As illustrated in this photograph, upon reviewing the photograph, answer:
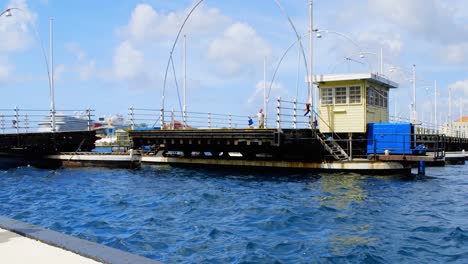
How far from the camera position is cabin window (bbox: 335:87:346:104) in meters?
27.7

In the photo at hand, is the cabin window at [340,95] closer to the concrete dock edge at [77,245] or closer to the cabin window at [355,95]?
the cabin window at [355,95]

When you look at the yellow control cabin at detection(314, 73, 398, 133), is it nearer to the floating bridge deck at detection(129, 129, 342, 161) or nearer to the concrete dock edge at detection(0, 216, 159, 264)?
the floating bridge deck at detection(129, 129, 342, 161)

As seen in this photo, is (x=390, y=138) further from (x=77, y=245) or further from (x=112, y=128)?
(x=112, y=128)

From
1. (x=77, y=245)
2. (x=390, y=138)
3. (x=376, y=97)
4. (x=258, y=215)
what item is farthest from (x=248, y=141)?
(x=77, y=245)

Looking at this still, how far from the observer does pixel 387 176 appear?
24.9 metres

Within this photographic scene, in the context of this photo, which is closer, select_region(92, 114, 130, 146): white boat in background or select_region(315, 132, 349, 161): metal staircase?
select_region(315, 132, 349, 161): metal staircase

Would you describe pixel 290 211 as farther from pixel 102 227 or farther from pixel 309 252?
pixel 102 227

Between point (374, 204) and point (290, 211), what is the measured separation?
11.8ft

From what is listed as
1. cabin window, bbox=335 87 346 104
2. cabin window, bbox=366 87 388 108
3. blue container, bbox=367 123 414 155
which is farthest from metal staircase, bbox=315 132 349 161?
cabin window, bbox=366 87 388 108

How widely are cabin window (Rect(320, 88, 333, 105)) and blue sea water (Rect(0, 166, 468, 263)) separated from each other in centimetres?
536

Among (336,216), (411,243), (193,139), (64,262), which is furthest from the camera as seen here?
(193,139)

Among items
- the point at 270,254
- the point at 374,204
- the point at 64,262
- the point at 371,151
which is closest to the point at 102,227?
the point at 270,254

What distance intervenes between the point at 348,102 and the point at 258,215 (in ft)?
50.3

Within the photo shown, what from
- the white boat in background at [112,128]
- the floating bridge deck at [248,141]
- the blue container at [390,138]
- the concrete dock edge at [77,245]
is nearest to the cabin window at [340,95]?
the blue container at [390,138]
